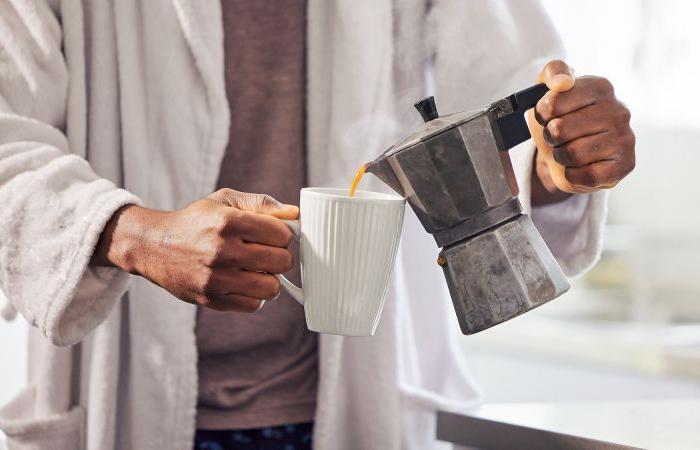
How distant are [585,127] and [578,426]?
0.27m

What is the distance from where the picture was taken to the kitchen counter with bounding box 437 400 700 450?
0.71 metres

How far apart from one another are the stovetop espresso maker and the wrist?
182 mm

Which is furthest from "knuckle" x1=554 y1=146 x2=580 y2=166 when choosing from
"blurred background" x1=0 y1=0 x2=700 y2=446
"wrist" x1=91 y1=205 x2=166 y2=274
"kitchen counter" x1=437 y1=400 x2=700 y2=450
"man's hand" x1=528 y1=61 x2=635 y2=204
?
"blurred background" x1=0 y1=0 x2=700 y2=446

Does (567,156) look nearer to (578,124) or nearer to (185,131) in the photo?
(578,124)

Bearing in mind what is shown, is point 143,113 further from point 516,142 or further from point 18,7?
point 516,142

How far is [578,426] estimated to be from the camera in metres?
0.76

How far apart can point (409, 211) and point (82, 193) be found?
44 cm

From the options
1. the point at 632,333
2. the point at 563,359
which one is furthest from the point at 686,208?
the point at 563,359

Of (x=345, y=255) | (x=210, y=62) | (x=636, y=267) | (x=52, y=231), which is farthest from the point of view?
(x=636, y=267)

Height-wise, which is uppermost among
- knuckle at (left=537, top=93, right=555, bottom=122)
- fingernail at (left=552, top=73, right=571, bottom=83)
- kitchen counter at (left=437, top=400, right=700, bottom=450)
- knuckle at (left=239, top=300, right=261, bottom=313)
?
fingernail at (left=552, top=73, right=571, bottom=83)

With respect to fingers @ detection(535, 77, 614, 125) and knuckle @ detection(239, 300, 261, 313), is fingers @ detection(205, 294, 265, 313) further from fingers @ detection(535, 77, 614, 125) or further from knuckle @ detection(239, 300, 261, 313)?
fingers @ detection(535, 77, 614, 125)

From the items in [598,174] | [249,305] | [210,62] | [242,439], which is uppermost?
[210,62]

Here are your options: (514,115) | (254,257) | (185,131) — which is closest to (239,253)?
(254,257)

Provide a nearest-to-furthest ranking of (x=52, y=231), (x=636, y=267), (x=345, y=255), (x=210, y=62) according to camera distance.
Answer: (x=345, y=255) < (x=52, y=231) < (x=210, y=62) < (x=636, y=267)
